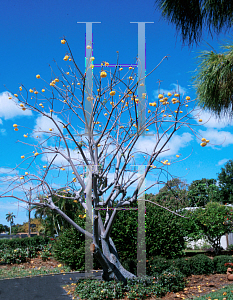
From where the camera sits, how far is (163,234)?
745 centimetres

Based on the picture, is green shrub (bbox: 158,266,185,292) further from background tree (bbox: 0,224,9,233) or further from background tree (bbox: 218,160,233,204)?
background tree (bbox: 0,224,9,233)

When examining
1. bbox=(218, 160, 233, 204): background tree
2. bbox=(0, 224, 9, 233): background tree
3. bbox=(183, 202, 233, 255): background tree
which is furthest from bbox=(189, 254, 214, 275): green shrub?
bbox=(0, 224, 9, 233): background tree

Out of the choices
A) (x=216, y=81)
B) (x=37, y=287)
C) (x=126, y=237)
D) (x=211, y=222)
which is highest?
(x=216, y=81)

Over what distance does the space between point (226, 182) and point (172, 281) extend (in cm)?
2436

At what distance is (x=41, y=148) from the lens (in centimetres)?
538

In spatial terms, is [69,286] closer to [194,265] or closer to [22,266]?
[194,265]

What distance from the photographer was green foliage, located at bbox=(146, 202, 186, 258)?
733 centimetres

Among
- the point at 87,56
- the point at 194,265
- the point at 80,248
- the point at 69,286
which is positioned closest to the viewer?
the point at 87,56

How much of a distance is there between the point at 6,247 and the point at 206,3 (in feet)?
31.5

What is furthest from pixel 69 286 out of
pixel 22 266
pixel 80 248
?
pixel 22 266

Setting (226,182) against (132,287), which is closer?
(132,287)

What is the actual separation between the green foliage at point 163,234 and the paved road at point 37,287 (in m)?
1.67

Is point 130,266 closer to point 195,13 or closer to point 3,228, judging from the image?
point 195,13

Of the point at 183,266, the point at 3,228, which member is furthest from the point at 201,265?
the point at 3,228
